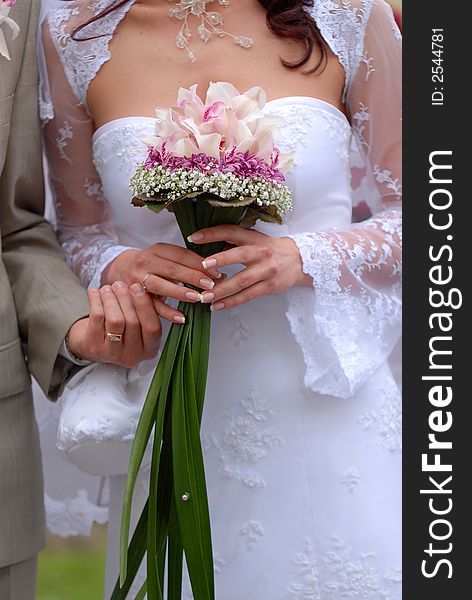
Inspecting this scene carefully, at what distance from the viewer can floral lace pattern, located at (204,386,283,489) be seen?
7.36 ft

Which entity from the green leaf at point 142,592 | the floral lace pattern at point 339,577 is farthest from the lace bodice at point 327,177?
the green leaf at point 142,592

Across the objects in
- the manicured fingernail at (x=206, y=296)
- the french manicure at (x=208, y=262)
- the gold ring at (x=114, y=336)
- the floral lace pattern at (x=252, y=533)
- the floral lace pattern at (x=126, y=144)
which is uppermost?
the floral lace pattern at (x=126, y=144)

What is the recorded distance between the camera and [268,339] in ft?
7.44

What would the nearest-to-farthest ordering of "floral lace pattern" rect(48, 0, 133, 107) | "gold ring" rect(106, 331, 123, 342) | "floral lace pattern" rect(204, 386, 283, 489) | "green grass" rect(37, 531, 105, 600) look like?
1. "gold ring" rect(106, 331, 123, 342)
2. "floral lace pattern" rect(204, 386, 283, 489)
3. "floral lace pattern" rect(48, 0, 133, 107)
4. "green grass" rect(37, 531, 105, 600)

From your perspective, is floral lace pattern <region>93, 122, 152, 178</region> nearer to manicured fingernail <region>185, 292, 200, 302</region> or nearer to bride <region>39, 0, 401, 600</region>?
bride <region>39, 0, 401, 600</region>

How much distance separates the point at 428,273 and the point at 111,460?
80cm

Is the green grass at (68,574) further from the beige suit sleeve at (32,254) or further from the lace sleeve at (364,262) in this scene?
the lace sleeve at (364,262)

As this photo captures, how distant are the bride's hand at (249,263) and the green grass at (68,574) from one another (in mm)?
2715

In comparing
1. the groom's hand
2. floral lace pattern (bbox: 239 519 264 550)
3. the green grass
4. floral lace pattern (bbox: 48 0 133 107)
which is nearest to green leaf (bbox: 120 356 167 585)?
the groom's hand

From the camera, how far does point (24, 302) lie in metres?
2.32

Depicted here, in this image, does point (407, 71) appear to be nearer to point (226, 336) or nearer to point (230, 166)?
point (230, 166)

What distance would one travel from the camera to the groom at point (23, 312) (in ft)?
7.45

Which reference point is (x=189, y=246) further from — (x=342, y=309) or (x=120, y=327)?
(x=342, y=309)

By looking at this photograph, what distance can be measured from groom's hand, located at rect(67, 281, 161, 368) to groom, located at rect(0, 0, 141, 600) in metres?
0.04
